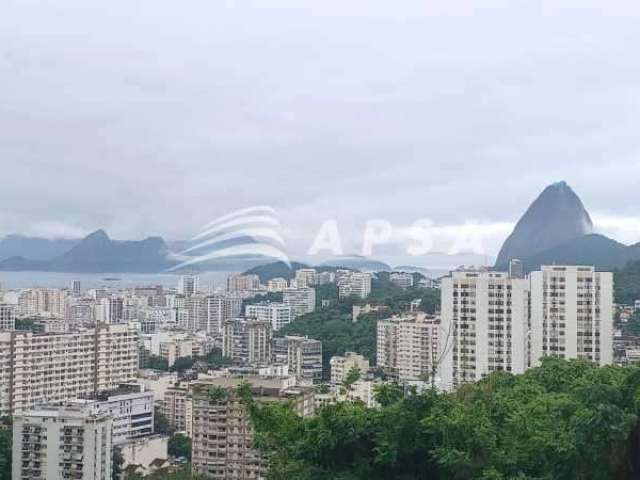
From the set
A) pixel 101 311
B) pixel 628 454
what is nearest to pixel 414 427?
pixel 628 454

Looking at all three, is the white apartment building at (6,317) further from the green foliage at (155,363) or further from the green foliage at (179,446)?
→ the green foliage at (179,446)

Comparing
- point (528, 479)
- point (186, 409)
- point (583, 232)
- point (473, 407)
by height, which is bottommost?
point (186, 409)

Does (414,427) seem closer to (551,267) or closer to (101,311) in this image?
(551,267)

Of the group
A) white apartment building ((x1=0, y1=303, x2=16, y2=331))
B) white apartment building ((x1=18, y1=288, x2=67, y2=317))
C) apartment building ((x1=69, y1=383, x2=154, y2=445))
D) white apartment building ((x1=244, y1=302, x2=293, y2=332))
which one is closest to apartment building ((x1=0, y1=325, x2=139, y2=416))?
apartment building ((x1=69, y1=383, x2=154, y2=445))

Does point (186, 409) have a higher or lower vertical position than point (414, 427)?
lower

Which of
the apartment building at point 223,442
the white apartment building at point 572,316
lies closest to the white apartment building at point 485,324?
the white apartment building at point 572,316

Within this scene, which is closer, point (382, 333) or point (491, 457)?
point (491, 457)

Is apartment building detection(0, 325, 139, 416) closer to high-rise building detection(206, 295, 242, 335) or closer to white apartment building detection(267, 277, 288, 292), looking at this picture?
white apartment building detection(267, 277, 288, 292)
